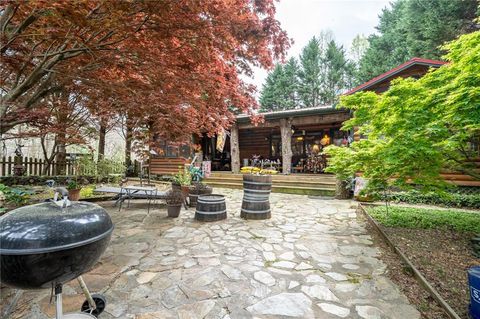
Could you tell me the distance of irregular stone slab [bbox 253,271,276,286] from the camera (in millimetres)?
2650

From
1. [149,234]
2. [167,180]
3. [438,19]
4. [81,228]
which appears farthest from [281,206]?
[438,19]

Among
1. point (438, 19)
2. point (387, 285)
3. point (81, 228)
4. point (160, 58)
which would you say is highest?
point (438, 19)

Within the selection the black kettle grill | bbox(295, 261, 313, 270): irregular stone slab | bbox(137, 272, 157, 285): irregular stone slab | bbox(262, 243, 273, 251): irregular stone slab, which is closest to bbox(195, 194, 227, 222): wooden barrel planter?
bbox(262, 243, 273, 251): irregular stone slab

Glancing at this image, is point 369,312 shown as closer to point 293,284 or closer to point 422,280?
point 293,284

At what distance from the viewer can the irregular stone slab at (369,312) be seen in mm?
2092

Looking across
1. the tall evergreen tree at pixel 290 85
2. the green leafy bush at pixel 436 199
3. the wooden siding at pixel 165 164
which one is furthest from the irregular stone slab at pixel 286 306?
the tall evergreen tree at pixel 290 85

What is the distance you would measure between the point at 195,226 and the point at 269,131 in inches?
465

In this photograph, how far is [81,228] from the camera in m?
1.44

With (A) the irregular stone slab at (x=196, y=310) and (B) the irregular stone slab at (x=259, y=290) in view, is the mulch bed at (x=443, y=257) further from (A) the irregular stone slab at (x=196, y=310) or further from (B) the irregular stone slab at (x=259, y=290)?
(A) the irregular stone slab at (x=196, y=310)

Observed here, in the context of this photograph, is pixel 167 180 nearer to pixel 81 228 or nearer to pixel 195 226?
pixel 195 226

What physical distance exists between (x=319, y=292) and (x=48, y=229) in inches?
99.6

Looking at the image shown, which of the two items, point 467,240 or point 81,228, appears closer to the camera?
point 81,228

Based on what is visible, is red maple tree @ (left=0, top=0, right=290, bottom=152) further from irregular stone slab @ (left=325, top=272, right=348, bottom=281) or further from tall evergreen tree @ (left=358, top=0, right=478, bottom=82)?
tall evergreen tree @ (left=358, top=0, right=478, bottom=82)

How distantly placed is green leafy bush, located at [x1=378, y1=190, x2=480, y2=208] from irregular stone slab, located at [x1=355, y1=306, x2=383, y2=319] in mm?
5466
